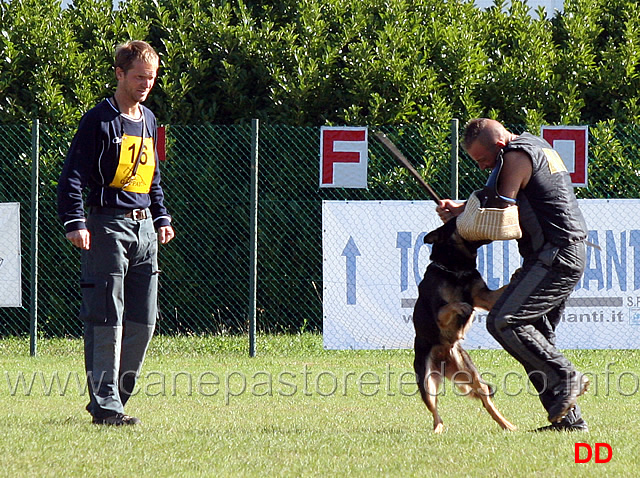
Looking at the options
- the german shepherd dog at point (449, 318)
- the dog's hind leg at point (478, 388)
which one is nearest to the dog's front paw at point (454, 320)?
the german shepherd dog at point (449, 318)

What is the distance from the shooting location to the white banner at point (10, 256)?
30.3ft

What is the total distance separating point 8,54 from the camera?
35.3 feet

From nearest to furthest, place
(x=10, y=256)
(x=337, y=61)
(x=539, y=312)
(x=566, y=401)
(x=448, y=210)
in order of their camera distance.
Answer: (x=566, y=401)
(x=539, y=312)
(x=448, y=210)
(x=10, y=256)
(x=337, y=61)

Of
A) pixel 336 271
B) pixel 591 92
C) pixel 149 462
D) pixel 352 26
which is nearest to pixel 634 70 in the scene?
pixel 591 92

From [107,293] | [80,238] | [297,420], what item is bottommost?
[297,420]

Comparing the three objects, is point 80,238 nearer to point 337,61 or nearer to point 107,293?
point 107,293

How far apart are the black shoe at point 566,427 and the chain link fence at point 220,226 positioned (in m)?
5.27

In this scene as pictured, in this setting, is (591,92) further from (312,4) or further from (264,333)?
(264,333)

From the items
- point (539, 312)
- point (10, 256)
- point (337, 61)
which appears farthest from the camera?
point (337, 61)

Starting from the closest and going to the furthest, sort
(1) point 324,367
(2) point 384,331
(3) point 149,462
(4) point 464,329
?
(3) point 149,462
(4) point 464,329
(1) point 324,367
(2) point 384,331

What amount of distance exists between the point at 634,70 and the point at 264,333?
507 centimetres

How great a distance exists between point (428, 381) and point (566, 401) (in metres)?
0.76

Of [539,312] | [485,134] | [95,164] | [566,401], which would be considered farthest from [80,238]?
[566,401]

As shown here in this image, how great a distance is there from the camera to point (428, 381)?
5301 mm
